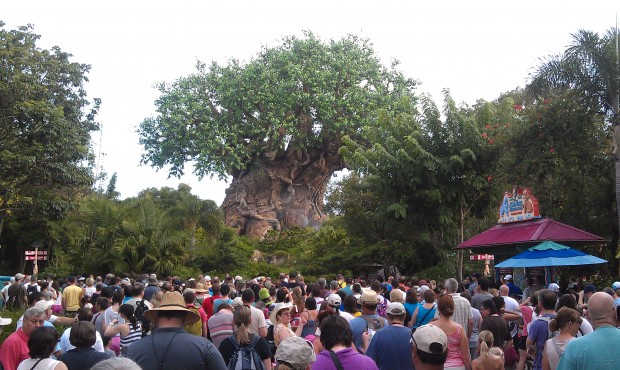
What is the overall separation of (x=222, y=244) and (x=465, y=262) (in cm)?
1099

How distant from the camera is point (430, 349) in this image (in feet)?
15.1

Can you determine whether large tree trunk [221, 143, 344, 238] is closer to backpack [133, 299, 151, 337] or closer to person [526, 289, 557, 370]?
backpack [133, 299, 151, 337]

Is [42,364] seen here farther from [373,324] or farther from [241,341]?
[373,324]

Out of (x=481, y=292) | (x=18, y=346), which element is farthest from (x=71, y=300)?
(x=481, y=292)

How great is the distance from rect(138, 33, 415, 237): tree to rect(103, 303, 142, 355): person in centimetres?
2966

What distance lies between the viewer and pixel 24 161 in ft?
84.0

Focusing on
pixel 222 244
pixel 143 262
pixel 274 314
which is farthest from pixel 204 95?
pixel 274 314

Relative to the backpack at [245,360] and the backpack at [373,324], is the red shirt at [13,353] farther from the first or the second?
the backpack at [373,324]

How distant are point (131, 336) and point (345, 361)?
168 inches

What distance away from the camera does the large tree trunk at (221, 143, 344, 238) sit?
44.4 metres

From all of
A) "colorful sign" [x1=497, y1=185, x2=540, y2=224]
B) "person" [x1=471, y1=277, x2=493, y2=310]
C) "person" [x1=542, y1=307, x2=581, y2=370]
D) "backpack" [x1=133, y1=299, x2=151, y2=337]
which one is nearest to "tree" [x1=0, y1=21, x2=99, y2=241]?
"colorful sign" [x1=497, y1=185, x2=540, y2=224]

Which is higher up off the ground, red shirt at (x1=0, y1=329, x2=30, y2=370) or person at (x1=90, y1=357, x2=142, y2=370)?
person at (x1=90, y1=357, x2=142, y2=370)

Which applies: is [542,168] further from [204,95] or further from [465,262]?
[204,95]

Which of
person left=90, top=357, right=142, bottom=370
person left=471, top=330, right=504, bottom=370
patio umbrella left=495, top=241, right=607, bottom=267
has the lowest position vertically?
person left=471, top=330, right=504, bottom=370
